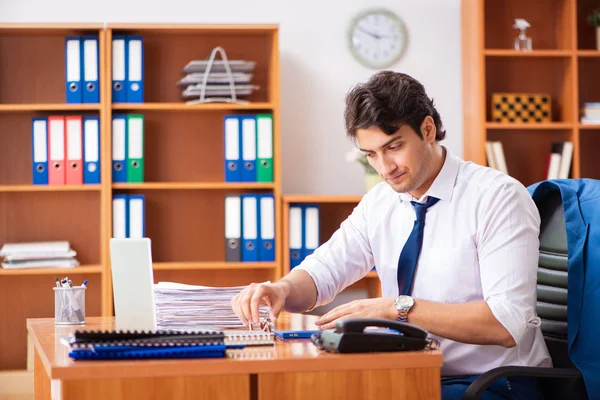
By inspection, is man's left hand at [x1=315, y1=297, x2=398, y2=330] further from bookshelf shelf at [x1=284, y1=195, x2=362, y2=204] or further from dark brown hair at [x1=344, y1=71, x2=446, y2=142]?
bookshelf shelf at [x1=284, y1=195, x2=362, y2=204]

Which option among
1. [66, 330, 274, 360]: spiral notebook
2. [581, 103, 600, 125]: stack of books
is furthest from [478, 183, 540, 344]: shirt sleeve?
[581, 103, 600, 125]: stack of books

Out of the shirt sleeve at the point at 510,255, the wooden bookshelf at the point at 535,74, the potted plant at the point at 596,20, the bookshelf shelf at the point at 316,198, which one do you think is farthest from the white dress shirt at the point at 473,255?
the potted plant at the point at 596,20

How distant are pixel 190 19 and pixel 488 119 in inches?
63.6

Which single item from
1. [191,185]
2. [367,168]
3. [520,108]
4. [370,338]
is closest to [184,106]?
[191,185]

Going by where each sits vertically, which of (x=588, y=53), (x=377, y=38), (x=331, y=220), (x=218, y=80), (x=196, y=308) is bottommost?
(x=196, y=308)

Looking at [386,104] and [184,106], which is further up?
[184,106]

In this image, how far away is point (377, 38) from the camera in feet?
14.2

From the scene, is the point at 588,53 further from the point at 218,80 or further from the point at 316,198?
the point at 218,80

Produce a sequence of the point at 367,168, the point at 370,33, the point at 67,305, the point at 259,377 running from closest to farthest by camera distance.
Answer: the point at 259,377, the point at 67,305, the point at 367,168, the point at 370,33

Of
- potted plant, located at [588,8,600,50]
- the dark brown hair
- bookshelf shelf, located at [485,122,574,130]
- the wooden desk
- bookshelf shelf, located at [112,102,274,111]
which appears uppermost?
potted plant, located at [588,8,600,50]

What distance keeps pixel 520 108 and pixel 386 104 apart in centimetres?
245

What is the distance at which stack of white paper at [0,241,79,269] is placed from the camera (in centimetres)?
393

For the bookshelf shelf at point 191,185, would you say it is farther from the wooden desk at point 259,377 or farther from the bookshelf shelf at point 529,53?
the wooden desk at point 259,377

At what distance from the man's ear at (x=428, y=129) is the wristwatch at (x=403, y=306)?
1.55 feet
